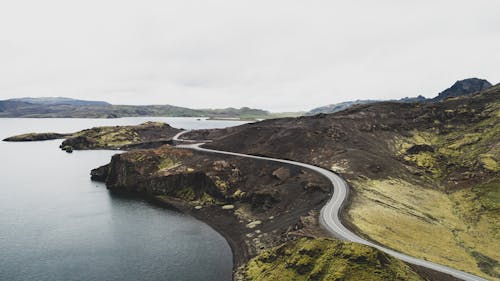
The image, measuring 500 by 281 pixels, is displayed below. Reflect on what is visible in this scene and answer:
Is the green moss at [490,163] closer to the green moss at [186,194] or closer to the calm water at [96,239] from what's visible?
the calm water at [96,239]

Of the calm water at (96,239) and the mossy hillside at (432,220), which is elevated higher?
the mossy hillside at (432,220)

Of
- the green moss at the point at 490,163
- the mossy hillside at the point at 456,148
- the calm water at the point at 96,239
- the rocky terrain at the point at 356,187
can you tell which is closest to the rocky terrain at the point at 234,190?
the rocky terrain at the point at 356,187

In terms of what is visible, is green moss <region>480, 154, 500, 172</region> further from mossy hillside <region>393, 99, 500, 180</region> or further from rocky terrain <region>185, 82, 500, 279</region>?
rocky terrain <region>185, 82, 500, 279</region>

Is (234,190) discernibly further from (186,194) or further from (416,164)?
(416,164)

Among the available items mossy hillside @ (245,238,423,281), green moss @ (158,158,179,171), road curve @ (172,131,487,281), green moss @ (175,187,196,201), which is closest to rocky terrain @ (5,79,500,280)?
mossy hillside @ (245,238,423,281)

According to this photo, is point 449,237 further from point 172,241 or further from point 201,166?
point 201,166

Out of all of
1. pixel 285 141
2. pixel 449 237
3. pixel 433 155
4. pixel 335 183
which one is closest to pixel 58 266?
pixel 335 183
